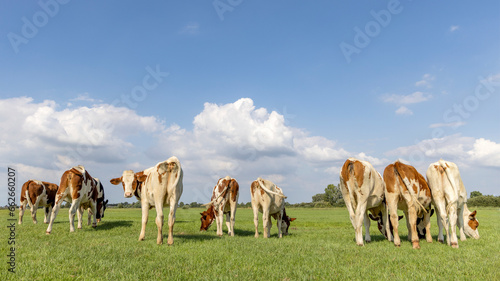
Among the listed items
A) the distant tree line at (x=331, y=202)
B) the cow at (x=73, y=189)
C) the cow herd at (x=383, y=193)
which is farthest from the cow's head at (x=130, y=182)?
the distant tree line at (x=331, y=202)

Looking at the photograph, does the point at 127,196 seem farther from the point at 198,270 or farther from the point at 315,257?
the point at 315,257

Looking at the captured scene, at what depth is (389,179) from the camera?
435 inches

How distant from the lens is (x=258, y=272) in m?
6.33

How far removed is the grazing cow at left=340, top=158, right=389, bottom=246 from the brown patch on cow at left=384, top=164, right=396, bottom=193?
0.24 meters

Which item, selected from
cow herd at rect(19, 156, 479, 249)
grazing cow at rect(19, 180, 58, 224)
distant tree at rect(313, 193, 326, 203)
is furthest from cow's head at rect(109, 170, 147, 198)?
distant tree at rect(313, 193, 326, 203)

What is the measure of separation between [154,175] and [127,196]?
2181 millimetres

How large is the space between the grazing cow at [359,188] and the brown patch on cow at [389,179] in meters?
0.24

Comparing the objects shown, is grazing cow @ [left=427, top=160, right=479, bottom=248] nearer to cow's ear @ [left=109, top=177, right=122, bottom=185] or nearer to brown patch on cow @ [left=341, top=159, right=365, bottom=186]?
brown patch on cow @ [left=341, top=159, right=365, bottom=186]

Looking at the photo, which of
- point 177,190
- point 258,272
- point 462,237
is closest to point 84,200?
point 177,190

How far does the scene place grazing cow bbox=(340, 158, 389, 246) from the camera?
34.9 ft

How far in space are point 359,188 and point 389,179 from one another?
1302mm

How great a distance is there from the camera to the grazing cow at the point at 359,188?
1065 cm

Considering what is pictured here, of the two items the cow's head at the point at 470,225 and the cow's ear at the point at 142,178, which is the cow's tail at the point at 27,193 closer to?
the cow's ear at the point at 142,178

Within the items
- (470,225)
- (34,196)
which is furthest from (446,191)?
(34,196)
